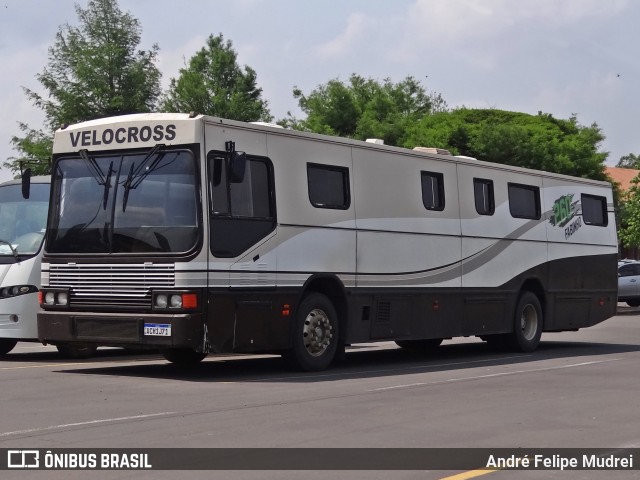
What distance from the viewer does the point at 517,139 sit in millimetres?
55844

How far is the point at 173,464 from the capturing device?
27.7 ft

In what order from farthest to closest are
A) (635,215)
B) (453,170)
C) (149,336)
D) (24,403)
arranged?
(635,215), (453,170), (149,336), (24,403)

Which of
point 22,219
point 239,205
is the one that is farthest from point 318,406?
point 22,219

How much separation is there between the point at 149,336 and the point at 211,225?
59.2 inches

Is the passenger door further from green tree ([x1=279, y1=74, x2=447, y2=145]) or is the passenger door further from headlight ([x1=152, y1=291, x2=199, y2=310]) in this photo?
headlight ([x1=152, y1=291, x2=199, y2=310])

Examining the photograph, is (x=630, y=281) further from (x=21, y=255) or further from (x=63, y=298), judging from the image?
(x=63, y=298)

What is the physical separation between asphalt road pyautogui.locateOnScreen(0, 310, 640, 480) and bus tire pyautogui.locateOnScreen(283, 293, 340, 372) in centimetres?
21

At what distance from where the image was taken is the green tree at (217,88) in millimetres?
56031

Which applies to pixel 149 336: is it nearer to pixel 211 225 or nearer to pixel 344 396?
pixel 211 225

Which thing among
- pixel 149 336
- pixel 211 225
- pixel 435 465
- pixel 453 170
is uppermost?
pixel 453 170

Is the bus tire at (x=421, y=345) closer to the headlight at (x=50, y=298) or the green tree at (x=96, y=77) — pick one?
the headlight at (x=50, y=298)

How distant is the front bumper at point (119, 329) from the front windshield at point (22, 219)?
8.30 ft
